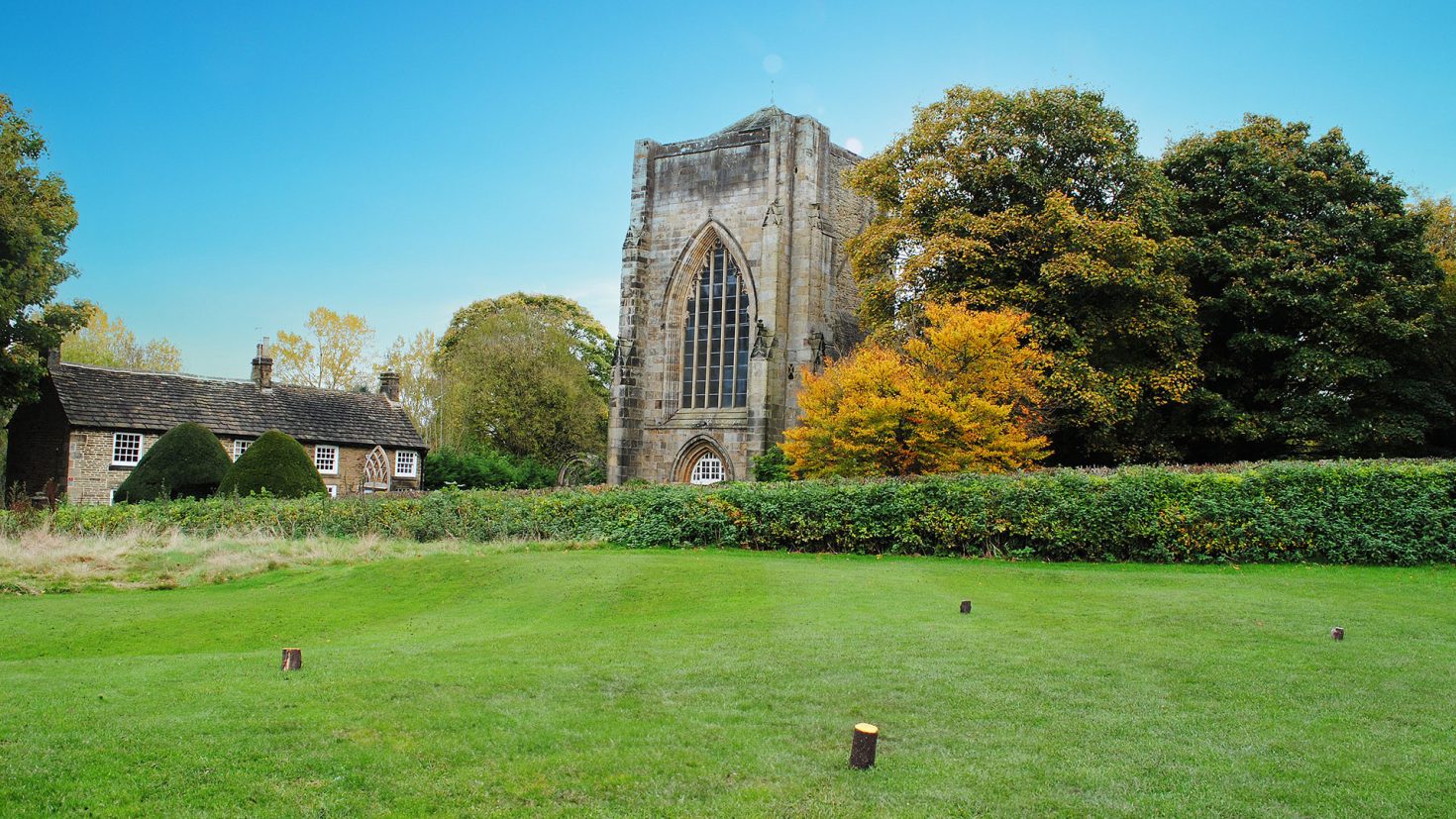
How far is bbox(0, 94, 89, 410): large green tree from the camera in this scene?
31031mm

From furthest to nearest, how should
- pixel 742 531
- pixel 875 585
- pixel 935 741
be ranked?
pixel 742 531, pixel 875 585, pixel 935 741

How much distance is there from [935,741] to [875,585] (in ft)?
26.4

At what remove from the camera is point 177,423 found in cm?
3641

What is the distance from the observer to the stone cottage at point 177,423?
35219mm

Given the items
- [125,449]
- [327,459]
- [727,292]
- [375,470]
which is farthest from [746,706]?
[375,470]

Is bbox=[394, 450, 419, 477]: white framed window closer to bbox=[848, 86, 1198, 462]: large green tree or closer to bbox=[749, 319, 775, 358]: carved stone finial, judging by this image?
bbox=[749, 319, 775, 358]: carved stone finial

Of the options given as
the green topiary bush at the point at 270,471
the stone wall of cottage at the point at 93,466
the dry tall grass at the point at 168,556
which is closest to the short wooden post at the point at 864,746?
the dry tall grass at the point at 168,556

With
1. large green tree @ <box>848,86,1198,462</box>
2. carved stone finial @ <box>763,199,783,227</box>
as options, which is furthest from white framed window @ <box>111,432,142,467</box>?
large green tree @ <box>848,86,1198,462</box>

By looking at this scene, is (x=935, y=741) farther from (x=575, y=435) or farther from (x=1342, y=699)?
(x=575, y=435)

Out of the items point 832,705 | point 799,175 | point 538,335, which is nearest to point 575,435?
point 538,335

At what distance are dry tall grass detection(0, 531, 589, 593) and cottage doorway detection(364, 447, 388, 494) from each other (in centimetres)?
1916

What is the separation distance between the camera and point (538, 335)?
5056 centimetres

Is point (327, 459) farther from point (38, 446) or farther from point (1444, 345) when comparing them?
point (1444, 345)

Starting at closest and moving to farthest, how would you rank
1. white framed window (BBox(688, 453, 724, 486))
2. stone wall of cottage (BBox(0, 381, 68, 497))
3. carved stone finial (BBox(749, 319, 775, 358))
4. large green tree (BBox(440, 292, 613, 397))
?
carved stone finial (BBox(749, 319, 775, 358)), stone wall of cottage (BBox(0, 381, 68, 497)), white framed window (BBox(688, 453, 724, 486)), large green tree (BBox(440, 292, 613, 397))
